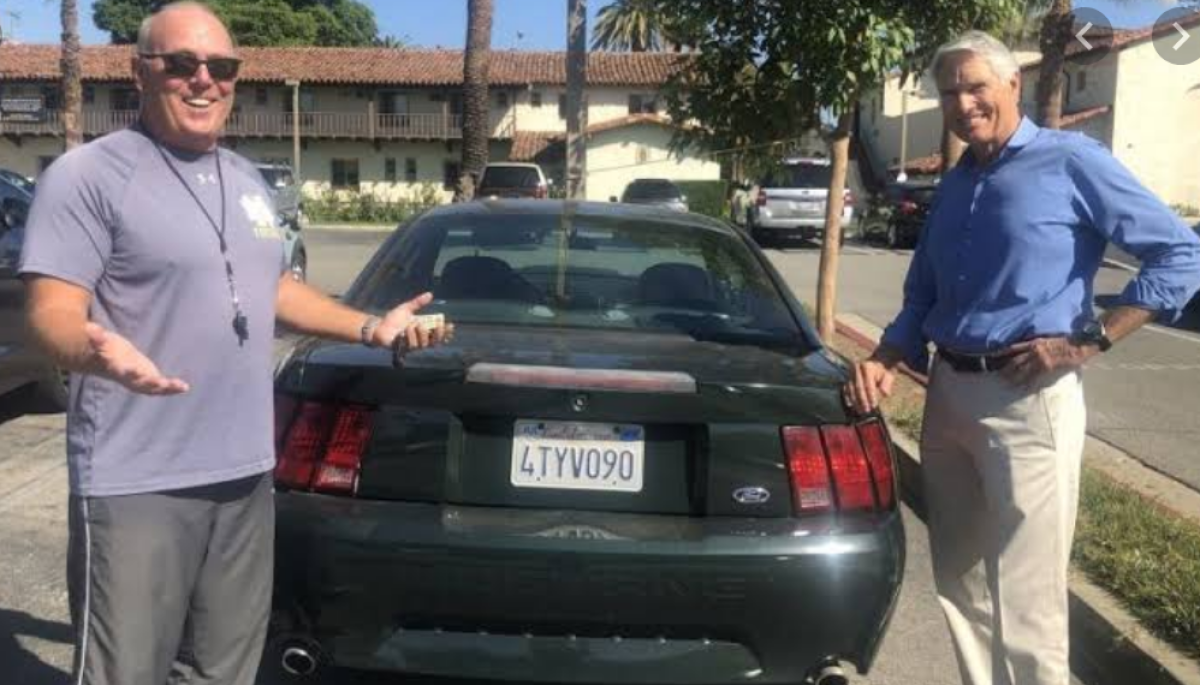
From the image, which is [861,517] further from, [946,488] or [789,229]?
Answer: [789,229]

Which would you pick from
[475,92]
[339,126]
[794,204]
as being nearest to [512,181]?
[475,92]

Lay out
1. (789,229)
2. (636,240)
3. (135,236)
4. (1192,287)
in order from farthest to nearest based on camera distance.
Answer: (789,229)
(636,240)
(1192,287)
(135,236)

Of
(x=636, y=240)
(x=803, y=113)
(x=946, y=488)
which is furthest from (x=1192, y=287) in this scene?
Result: (x=803, y=113)

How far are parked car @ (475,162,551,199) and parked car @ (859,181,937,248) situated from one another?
786 cm

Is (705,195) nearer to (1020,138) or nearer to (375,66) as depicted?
(375,66)

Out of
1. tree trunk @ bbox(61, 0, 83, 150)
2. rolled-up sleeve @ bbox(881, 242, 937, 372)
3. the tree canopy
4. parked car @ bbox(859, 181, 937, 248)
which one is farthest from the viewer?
the tree canopy

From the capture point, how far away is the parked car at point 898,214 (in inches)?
1069

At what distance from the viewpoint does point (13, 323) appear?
21.6 feet

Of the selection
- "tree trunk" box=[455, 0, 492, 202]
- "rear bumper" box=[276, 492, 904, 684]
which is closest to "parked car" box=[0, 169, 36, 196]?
"rear bumper" box=[276, 492, 904, 684]

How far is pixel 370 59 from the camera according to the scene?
5559cm

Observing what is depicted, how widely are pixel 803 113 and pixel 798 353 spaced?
4749 millimetres

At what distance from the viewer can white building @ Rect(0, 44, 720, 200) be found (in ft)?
175

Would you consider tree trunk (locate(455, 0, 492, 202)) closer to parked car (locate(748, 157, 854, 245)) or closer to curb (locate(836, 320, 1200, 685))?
parked car (locate(748, 157, 854, 245))

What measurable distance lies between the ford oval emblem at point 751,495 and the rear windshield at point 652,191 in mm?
26401
